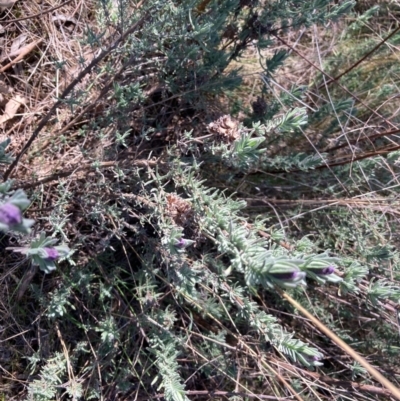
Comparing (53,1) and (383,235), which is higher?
(53,1)

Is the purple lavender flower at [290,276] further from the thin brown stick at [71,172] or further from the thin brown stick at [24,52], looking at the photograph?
the thin brown stick at [24,52]

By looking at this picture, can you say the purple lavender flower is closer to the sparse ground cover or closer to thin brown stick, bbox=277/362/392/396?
the sparse ground cover

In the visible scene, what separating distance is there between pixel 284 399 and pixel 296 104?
144cm

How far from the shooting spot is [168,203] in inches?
69.2

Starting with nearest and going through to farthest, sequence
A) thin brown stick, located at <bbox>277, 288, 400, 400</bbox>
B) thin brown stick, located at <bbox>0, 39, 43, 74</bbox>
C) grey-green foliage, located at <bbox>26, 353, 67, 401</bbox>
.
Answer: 1. thin brown stick, located at <bbox>277, 288, 400, 400</bbox>
2. grey-green foliage, located at <bbox>26, 353, 67, 401</bbox>
3. thin brown stick, located at <bbox>0, 39, 43, 74</bbox>

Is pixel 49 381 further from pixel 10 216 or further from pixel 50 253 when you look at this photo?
pixel 10 216

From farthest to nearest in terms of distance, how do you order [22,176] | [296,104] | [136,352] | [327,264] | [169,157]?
[296,104] < [136,352] < [22,176] < [169,157] < [327,264]

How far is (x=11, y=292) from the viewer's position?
2.24 meters

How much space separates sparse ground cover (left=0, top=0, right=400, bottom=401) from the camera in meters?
1.91

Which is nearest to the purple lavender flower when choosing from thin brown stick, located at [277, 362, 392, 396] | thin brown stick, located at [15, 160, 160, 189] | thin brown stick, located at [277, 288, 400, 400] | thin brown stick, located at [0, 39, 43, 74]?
thin brown stick, located at [277, 288, 400, 400]

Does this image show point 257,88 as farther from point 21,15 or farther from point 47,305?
point 47,305

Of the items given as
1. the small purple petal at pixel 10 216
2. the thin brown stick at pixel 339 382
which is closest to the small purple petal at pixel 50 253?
the small purple petal at pixel 10 216

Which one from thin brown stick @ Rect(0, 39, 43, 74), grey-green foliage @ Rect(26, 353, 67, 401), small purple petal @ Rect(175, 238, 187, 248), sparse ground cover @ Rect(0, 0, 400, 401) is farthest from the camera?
thin brown stick @ Rect(0, 39, 43, 74)

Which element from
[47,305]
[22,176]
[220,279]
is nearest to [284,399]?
[220,279]
